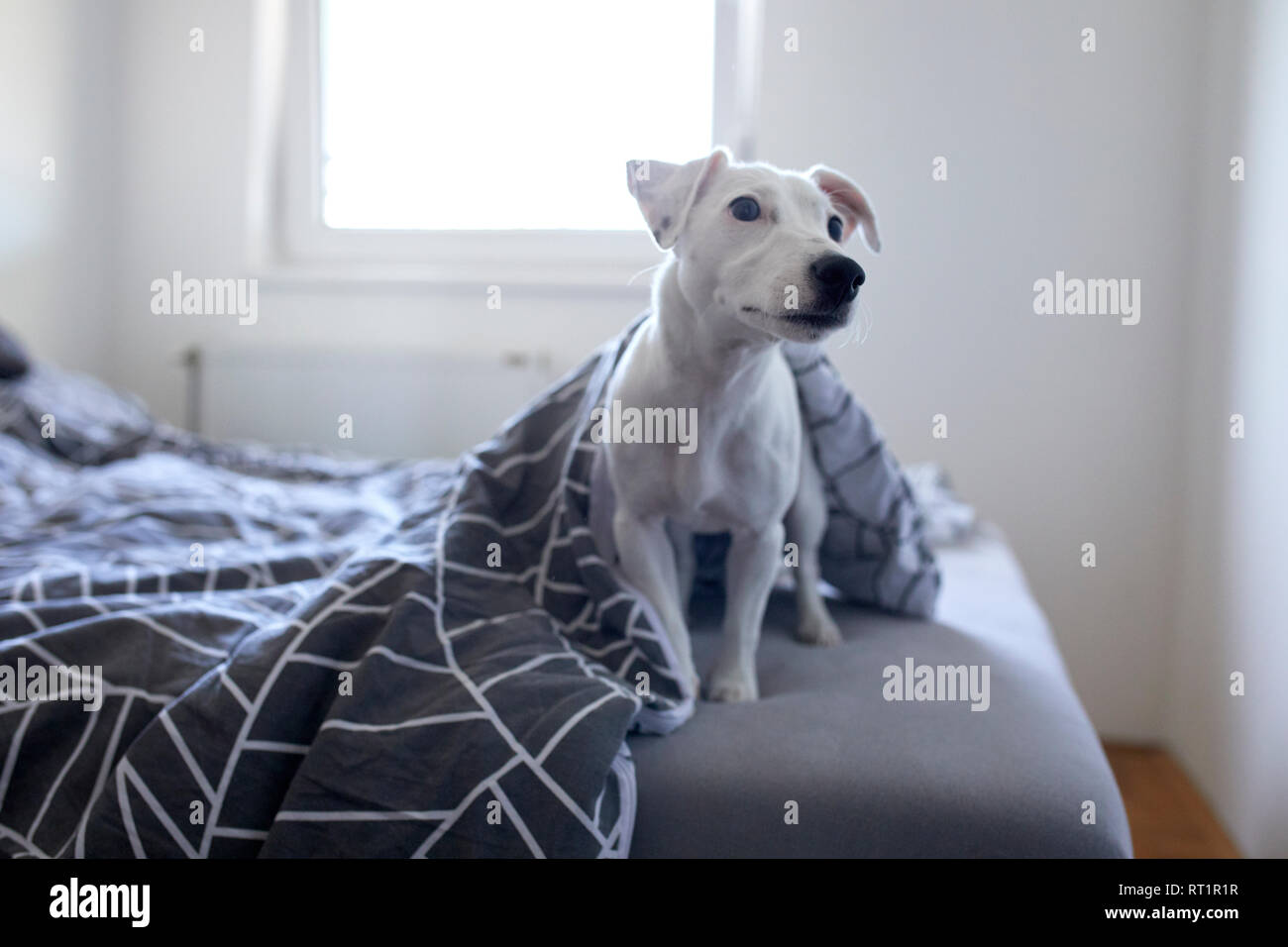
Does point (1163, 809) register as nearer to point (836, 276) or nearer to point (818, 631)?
point (818, 631)

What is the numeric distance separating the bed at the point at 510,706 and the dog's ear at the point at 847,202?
0.22 m

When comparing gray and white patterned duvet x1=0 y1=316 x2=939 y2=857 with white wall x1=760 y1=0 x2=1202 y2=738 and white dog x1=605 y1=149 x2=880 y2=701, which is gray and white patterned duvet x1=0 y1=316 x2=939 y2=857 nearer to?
white dog x1=605 y1=149 x2=880 y2=701

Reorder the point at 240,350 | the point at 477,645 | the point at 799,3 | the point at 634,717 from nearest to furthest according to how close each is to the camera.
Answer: the point at 634,717
the point at 477,645
the point at 799,3
the point at 240,350

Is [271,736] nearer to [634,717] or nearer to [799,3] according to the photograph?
[634,717]

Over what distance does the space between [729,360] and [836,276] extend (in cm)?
18

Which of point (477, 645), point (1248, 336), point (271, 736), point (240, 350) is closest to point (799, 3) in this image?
point (1248, 336)

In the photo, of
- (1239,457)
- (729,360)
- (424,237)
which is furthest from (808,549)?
(424,237)

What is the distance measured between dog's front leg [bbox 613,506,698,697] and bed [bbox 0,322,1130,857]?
32mm

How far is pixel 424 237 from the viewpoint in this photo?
10.2 feet

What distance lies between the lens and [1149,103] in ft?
7.81

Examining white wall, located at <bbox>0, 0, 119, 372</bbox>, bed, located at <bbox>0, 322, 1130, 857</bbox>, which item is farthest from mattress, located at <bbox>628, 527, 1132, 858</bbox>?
white wall, located at <bbox>0, 0, 119, 372</bbox>

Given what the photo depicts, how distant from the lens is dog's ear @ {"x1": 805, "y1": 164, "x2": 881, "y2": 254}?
1.19 m

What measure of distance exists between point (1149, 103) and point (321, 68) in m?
2.37
